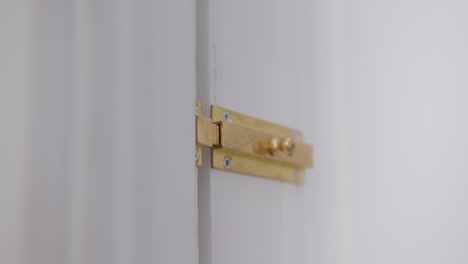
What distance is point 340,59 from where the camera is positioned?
2.84 ft

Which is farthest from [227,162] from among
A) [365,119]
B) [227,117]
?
[365,119]

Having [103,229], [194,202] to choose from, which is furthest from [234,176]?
[103,229]

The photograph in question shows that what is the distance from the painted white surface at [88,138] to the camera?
506mm

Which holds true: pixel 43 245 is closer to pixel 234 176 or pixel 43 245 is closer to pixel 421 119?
pixel 234 176

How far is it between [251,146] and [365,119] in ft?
0.69

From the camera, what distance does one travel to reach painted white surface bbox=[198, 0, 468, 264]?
76 cm

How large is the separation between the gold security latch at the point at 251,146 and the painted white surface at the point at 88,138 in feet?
0.23

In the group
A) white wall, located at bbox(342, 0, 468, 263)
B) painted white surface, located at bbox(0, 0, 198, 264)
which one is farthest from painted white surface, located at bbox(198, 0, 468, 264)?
painted white surface, located at bbox(0, 0, 198, 264)

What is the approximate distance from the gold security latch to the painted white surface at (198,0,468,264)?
16 millimetres

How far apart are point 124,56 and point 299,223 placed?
1.04 ft

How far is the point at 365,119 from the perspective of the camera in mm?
863

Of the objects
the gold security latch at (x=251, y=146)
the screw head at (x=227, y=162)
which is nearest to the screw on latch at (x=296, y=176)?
the gold security latch at (x=251, y=146)

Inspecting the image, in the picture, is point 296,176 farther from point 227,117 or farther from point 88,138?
point 88,138

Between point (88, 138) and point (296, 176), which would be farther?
point (296, 176)
